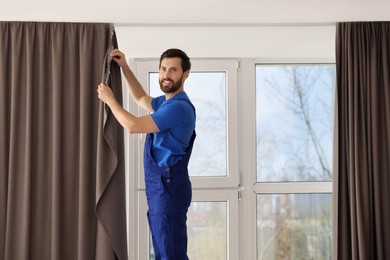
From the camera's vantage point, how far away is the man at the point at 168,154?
292cm

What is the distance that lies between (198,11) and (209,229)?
1595mm

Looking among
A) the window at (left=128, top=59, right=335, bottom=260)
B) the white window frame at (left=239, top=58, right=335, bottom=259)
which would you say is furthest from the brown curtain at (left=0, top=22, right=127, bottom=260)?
the white window frame at (left=239, top=58, right=335, bottom=259)

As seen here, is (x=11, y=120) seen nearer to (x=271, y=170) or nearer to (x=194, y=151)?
(x=194, y=151)

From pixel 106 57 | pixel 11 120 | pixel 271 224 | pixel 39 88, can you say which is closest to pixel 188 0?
pixel 106 57

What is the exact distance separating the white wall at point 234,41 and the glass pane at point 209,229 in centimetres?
112

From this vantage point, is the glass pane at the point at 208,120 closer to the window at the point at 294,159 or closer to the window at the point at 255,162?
the window at the point at 255,162

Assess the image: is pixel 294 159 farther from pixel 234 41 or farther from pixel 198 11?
pixel 198 11

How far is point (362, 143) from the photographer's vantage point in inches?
141

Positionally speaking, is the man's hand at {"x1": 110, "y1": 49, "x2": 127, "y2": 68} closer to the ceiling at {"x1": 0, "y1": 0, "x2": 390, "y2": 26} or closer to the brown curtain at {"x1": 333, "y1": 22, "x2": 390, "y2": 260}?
the ceiling at {"x1": 0, "y1": 0, "x2": 390, "y2": 26}

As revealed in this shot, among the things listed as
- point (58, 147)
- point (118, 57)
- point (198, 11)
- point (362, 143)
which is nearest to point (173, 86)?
point (118, 57)

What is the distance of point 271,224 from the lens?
13.3 feet

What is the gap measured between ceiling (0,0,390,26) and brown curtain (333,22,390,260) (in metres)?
0.18

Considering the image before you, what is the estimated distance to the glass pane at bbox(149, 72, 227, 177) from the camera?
404 cm

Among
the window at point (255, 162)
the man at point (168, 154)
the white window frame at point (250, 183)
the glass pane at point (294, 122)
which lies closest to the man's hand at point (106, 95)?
the man at point (168, 154)
